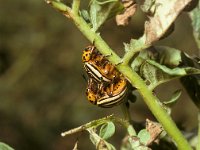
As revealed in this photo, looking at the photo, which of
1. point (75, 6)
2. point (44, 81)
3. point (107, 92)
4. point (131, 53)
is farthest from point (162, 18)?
point (44, 81)

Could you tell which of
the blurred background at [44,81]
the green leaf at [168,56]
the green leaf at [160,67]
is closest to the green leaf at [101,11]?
the green leaf at [160,67]

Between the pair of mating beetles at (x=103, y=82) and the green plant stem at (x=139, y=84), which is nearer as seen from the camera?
the green plant stem at (x=139, y=84)

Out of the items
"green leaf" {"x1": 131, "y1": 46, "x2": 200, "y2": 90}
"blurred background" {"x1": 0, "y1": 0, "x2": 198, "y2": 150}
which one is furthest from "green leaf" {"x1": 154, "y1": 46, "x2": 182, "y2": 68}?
"blurred background" {"x1": 0, "y1": 0, "x2": 198, "y2": 150}

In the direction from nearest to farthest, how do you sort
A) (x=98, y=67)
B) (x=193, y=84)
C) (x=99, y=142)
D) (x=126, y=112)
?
(x=99, y=142) < (x=126, y=112) < (x=193, y=84) < (x=98, y=67)

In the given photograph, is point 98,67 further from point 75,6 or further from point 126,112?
point 75,6

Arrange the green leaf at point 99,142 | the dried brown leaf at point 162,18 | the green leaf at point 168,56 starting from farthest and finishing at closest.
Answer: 1. the green leaf at point 168,56
2. the green leaf at point 99,142
3. the dried brown leaf at point 162,18

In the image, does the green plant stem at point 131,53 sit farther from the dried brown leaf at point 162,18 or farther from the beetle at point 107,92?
the beetle at point 107,92

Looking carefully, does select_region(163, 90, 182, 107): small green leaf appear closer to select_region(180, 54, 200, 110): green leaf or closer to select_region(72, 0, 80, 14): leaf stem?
select_region(180, 54, 200, 110): green leaf
